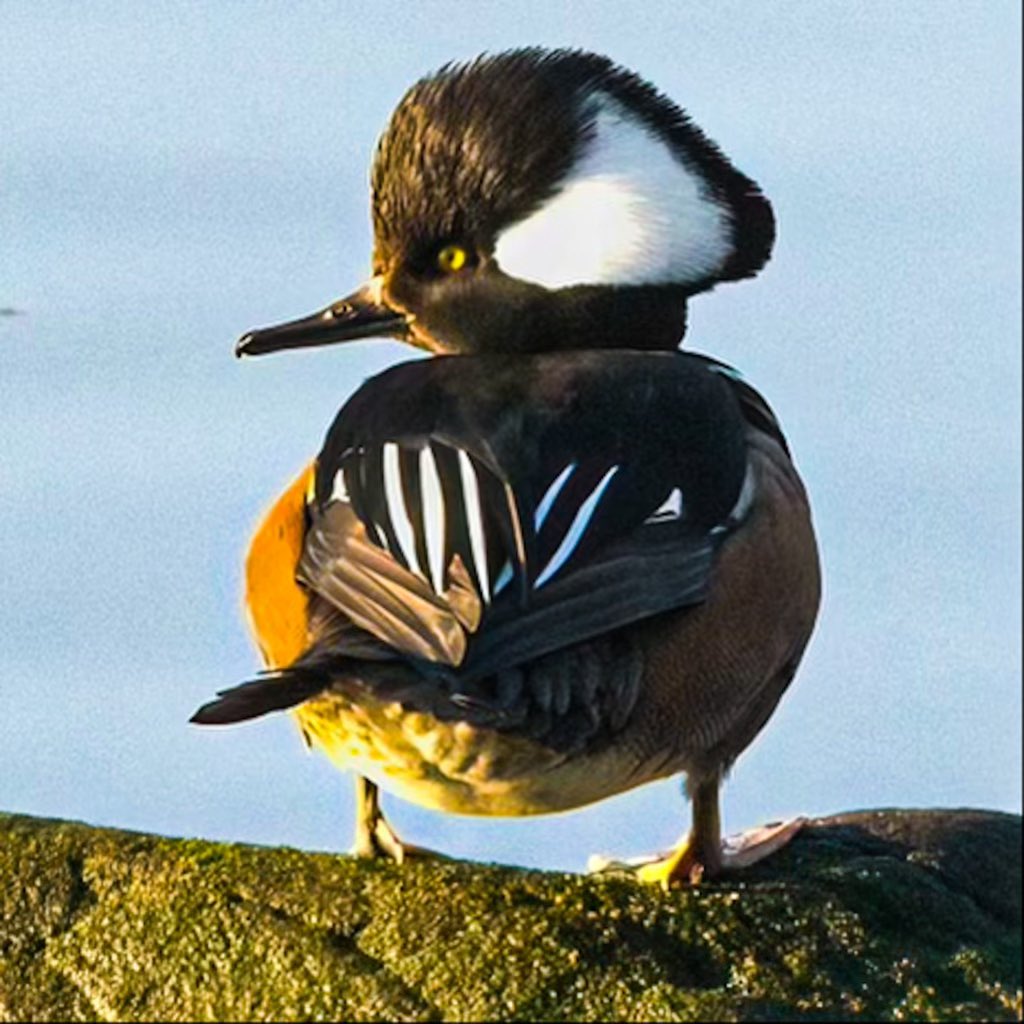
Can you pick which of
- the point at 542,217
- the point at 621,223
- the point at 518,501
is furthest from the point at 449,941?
the point at 621,223

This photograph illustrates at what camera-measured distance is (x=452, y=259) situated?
5.64 meters

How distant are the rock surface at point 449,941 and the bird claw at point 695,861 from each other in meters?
0.19

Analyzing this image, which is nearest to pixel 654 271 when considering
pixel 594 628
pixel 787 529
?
pixel 787 529


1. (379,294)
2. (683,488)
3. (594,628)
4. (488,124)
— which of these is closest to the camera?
(594,628)

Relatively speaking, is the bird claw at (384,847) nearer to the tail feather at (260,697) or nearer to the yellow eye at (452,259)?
the tail feather at (260,697)

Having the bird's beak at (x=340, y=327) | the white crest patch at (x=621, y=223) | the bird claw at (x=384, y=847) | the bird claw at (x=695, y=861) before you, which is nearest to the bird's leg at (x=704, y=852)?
the bird claw at (x=695, y=861)

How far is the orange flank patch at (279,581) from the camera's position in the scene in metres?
5.00

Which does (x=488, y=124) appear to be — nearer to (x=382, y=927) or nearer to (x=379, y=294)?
(x=379, y=294)

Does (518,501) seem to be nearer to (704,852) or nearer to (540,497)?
(540,497)

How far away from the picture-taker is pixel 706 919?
4.69 meters

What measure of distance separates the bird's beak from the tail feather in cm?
147

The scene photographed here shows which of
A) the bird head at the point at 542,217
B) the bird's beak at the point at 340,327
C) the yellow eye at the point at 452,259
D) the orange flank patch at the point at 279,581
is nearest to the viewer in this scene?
the orange flank patch at the point at 279,581

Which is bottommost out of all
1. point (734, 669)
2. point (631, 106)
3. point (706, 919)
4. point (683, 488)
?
point (706, 919)

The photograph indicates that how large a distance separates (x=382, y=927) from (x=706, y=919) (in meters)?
0.57
